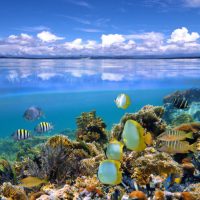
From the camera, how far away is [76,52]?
89.3ft

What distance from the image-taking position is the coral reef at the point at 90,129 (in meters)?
11.0

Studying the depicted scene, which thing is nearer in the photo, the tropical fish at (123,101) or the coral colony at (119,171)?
the coral colony at (119,171)

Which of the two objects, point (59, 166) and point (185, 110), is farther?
point (185, 110)

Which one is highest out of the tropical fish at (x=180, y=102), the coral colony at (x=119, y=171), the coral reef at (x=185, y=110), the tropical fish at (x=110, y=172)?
the tropical fish at (x=180, y=102)

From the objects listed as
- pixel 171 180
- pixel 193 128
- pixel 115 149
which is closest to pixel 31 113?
pixel 193 128

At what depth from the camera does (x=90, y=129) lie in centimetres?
1122

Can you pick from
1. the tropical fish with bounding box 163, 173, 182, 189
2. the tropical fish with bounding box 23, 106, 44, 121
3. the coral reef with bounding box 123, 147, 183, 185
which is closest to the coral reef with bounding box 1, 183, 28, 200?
the coral reef with bounding box 123, 147, 183, 185

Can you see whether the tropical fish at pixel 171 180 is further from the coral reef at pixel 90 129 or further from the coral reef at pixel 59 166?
the coral reef at pixel 90 129

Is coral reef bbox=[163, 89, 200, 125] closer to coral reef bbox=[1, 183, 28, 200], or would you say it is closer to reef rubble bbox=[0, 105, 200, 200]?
reef rubble bbox=[0, 105, 200, 200]

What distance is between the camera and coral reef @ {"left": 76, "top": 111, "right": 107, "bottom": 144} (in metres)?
11.0

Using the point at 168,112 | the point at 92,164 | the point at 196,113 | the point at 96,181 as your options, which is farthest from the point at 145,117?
the point at 196,113

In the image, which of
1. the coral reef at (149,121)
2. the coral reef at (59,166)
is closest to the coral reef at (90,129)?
the coral reef at (149,121)

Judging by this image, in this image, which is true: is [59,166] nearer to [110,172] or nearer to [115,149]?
[115,149]

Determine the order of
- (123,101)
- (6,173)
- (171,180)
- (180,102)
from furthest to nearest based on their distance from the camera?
1. (180,102)
2. (6,173)
3. (123,101)
4. (171,180)
